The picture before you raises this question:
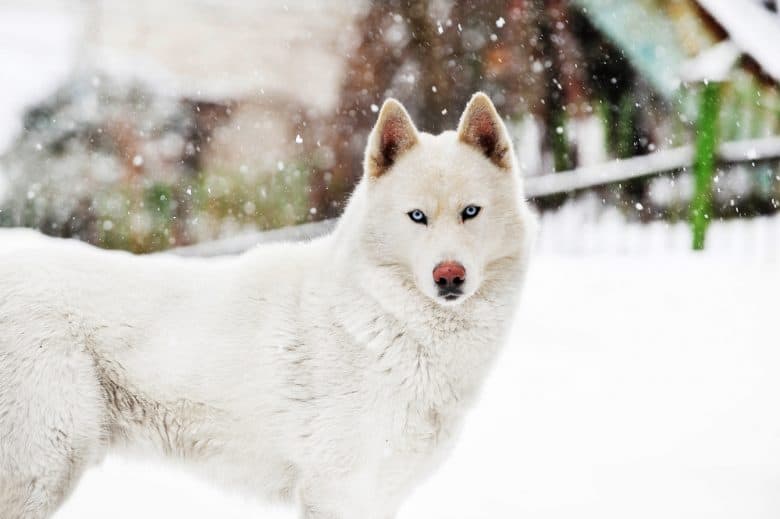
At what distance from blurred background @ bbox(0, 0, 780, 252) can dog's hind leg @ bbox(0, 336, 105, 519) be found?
19.7ft

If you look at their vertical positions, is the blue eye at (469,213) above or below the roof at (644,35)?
below

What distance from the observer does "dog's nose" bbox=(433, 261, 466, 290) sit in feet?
6.66

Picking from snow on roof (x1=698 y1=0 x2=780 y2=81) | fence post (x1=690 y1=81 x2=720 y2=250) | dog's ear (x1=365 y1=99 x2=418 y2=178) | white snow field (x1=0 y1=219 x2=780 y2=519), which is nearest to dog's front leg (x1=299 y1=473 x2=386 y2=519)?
white snow field (x1=0 y1=219 x2=780 y2=519)

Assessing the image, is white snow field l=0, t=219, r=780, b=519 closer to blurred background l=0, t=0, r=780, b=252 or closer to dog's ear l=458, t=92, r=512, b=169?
blurred background l=0, t=0, r=780, b=252

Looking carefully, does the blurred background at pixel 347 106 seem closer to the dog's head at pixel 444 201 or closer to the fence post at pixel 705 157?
the fence post at pixel 705 157

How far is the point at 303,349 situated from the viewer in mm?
2266

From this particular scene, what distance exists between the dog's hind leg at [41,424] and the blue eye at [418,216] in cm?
106

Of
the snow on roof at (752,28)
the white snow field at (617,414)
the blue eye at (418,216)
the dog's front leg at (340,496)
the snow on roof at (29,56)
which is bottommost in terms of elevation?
the white snow field at (617,414)

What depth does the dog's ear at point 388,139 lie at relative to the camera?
7.29ft

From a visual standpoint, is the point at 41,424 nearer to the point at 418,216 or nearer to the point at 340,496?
the point at 340,496

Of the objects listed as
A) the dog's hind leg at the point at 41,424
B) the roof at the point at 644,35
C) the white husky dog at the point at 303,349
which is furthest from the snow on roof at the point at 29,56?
the dog's hind leg at the point at 41,424

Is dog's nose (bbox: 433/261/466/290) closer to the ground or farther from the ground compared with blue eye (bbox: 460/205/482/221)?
closer to the ground

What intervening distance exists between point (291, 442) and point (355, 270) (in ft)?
1.82

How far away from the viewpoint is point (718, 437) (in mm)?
4172
